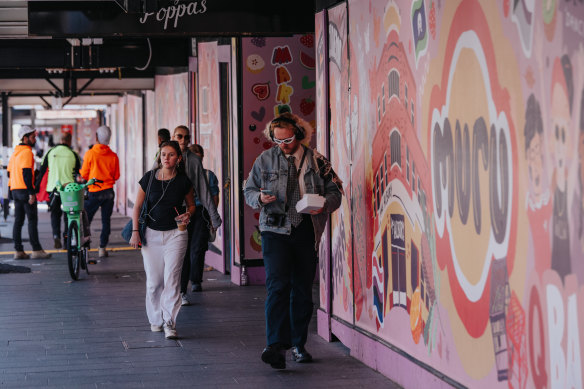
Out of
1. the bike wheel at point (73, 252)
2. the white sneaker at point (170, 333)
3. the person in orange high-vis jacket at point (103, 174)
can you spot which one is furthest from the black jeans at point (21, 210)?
the white sneaker at point (170, 333)

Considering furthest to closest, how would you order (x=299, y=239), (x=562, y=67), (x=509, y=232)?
(x=299, y=239) → (x=509, y=232) → (x=562, y=67)

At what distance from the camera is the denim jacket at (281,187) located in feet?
22.8

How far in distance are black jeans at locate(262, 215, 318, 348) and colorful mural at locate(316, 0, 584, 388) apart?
465 mm

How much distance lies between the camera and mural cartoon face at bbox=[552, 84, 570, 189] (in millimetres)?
3930

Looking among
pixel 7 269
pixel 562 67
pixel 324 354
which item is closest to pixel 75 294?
pixel 7 269

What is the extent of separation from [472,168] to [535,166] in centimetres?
81

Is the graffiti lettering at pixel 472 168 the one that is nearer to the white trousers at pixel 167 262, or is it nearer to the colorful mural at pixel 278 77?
the white trousers at pixel 167 262

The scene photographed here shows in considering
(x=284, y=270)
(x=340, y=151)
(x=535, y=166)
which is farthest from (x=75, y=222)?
(x=535, y=166)

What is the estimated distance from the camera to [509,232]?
15.0 feet

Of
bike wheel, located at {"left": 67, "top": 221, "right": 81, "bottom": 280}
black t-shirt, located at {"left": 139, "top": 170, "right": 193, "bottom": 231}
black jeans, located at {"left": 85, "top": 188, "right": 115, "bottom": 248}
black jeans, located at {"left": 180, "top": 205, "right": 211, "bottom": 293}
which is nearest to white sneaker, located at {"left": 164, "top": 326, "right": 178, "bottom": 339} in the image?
black t-shirt, located at {"left": 139, "top": 170, "right": 193, "bottom": 231}

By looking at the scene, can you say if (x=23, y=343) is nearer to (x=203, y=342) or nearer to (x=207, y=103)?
(x=203, y=342)

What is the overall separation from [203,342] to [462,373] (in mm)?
3286

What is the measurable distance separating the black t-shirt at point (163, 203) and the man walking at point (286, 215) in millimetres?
1296

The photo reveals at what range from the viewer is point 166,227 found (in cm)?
822
